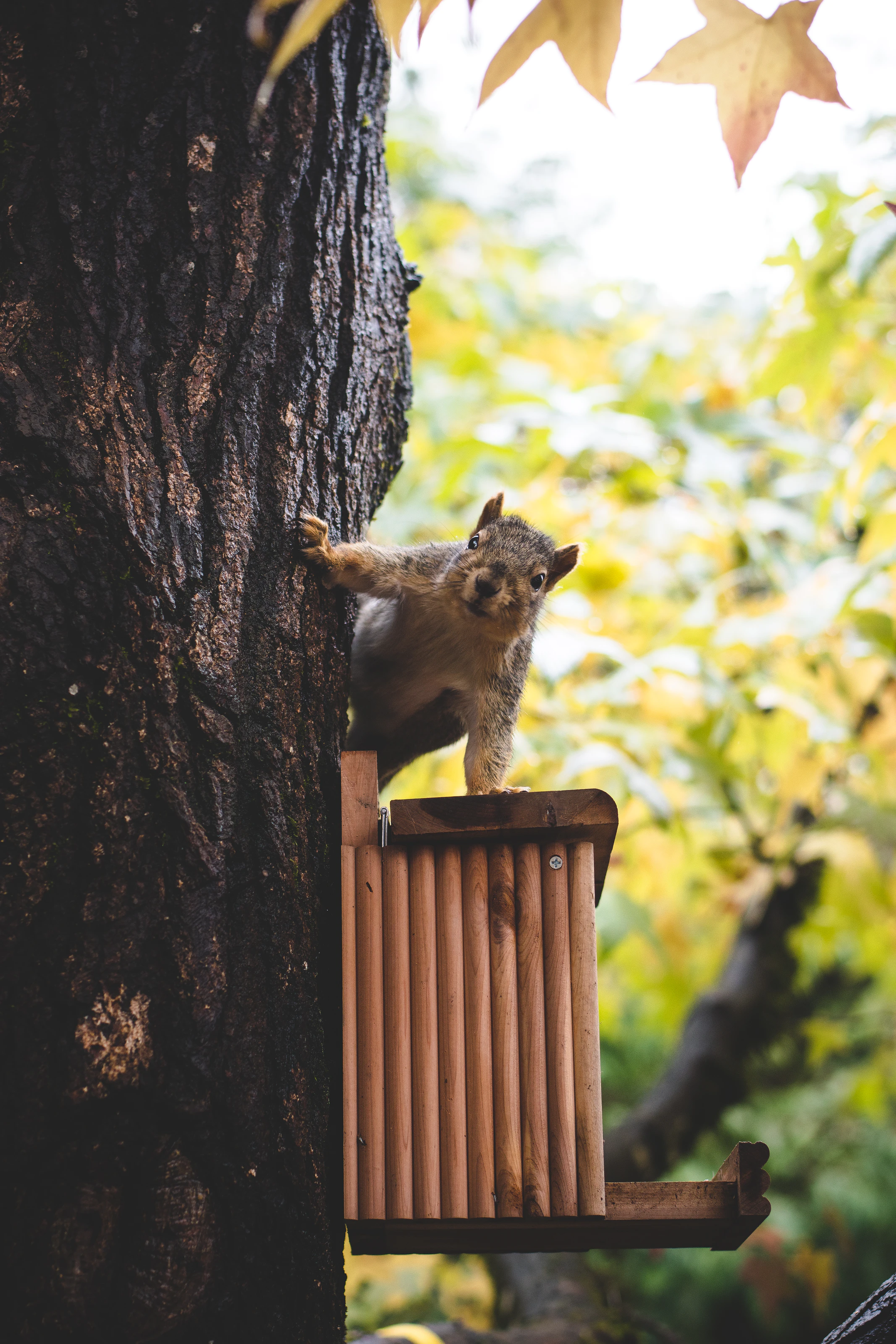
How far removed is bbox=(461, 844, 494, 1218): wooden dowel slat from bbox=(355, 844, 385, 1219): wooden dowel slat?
0.12m

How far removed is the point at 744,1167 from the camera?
1.44 metres

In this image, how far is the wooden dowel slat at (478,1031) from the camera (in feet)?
4.69

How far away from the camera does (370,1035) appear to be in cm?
148

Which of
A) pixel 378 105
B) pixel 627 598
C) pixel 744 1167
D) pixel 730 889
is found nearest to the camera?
pixel 744 1167

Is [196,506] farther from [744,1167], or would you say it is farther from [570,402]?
[570,402]

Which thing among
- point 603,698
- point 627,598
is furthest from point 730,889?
point 603,698

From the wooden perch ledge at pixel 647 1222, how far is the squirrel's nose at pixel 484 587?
102 centimetres

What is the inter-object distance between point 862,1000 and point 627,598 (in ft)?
9.92

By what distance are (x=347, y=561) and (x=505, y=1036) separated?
77cm

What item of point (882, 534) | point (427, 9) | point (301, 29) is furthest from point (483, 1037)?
point (882, 534)

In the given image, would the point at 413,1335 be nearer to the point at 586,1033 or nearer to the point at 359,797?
the point at 586,1033

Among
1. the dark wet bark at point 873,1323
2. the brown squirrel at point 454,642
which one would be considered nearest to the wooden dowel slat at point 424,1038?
the brown squirrel at point 454,642

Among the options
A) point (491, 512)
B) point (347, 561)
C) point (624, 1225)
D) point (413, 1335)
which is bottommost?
point (413, 1335)

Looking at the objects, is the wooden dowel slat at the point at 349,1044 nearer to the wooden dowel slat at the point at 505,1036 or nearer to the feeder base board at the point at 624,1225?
the feeder base board at the point at 624,1225
